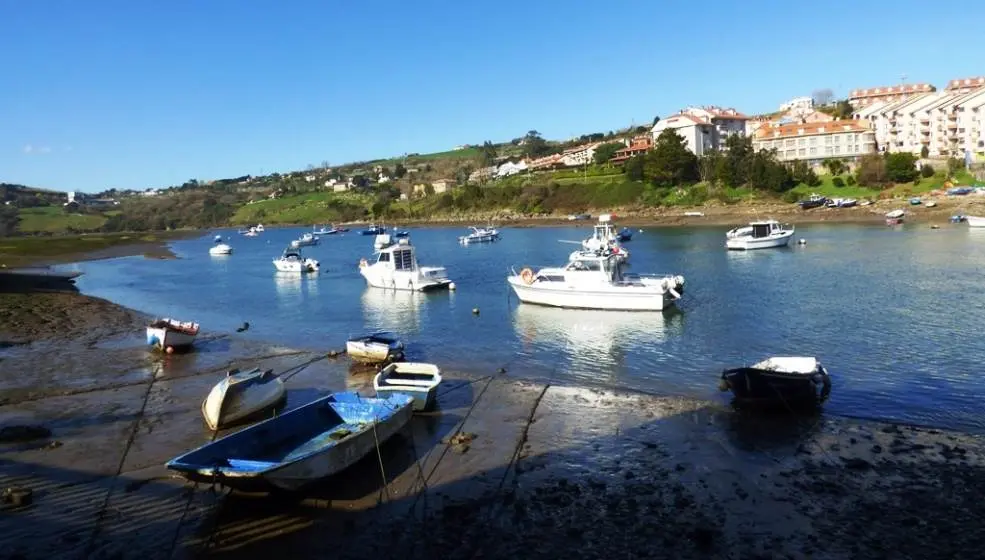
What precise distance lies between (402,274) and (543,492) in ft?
103

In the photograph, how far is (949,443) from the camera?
1367cm

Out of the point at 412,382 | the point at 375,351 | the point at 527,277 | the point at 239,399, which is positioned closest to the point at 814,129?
the point at 527,277

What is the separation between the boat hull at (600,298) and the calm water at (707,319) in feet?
1.81

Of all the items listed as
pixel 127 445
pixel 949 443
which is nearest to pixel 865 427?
pixel 949 443

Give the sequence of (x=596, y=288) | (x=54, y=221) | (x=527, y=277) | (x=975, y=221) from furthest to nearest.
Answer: (x=54, y=221) → (x=975, y=221) → (x=527, y=277) → (x=596, y=288)

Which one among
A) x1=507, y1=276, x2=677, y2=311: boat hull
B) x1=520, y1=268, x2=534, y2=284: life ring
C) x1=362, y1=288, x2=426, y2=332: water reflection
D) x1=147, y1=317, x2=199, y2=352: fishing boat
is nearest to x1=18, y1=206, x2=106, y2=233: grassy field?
x1=362, y1=288, x2=426, y2=332: water reflection

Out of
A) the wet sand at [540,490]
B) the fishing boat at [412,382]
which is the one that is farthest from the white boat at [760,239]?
the fishing boat at [412,382]

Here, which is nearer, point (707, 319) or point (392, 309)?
point (707, 319)

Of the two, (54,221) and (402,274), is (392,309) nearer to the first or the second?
(402,274)

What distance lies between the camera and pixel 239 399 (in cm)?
1633

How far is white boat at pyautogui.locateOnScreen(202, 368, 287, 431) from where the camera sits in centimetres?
1597

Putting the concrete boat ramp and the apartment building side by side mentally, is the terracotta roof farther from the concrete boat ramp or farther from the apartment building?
the concrete boat ramp

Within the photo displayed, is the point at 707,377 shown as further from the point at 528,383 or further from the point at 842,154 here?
the point at 842,154

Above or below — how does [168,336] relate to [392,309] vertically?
above
